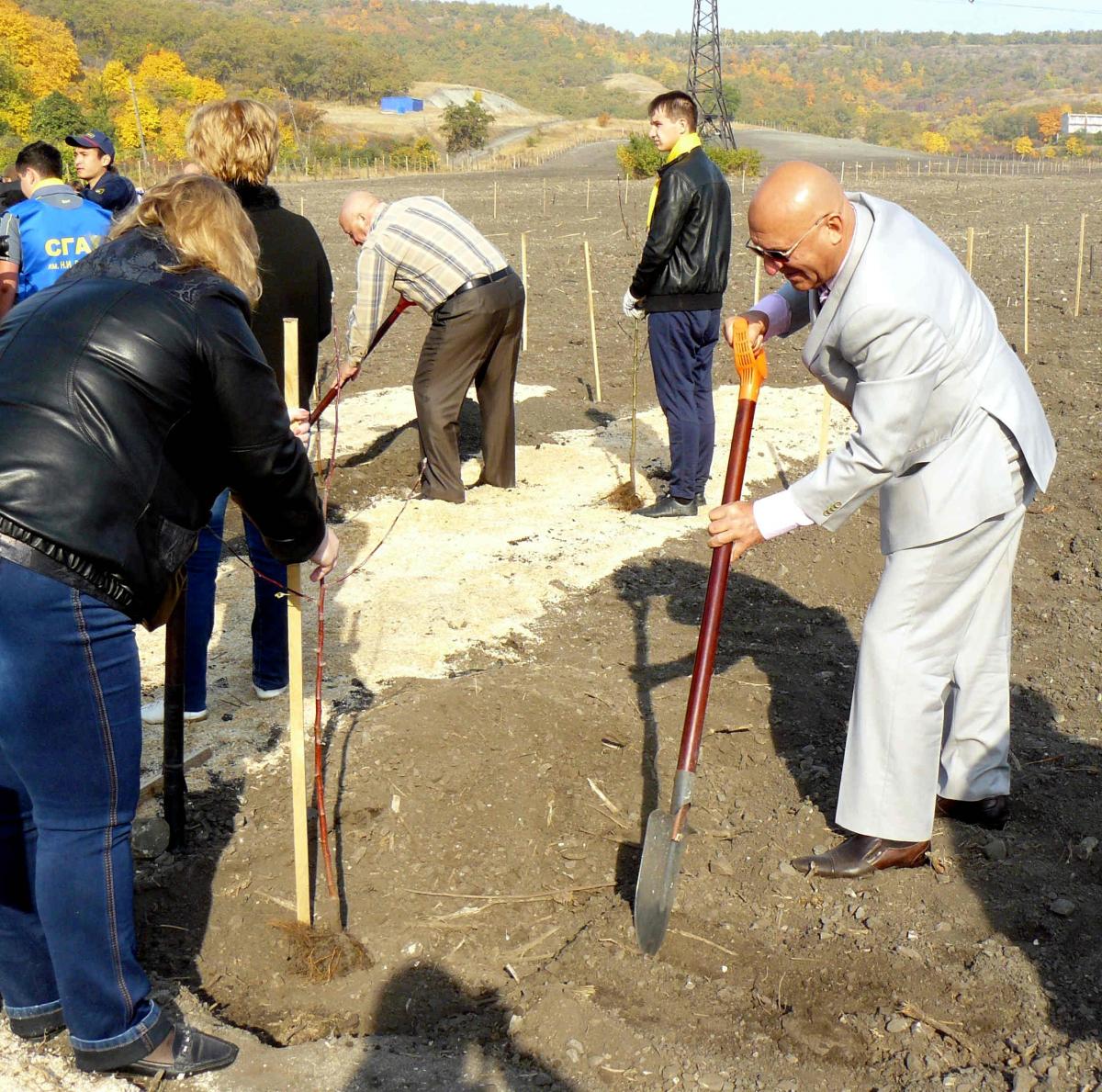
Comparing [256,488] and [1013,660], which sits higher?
[256,488]

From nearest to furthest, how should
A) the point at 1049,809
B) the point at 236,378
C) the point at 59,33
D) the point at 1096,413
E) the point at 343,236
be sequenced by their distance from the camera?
the point at 236,378, the point at 1049,809, the point at 1096,413, the point at 343,236, the point at 59,33

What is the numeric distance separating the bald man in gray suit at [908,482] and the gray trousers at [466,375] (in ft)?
9.39

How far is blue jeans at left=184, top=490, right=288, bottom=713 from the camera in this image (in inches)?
145

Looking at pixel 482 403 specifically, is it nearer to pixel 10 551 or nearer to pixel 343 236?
pixel 10 551

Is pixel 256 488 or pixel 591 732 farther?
pixel 591 732

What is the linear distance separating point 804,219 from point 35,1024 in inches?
102

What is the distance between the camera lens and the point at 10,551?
207 centimetres

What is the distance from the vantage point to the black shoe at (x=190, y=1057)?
247cm

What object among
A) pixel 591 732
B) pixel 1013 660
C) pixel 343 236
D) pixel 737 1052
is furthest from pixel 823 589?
pixel 343 236

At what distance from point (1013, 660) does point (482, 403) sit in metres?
3.22

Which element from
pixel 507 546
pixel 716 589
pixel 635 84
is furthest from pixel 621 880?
pixel 635 84

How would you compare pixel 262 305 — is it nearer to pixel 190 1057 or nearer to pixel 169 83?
pixel 190 1057

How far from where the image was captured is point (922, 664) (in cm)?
319

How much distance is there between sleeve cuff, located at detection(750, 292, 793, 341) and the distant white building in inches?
4584
